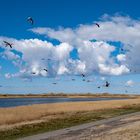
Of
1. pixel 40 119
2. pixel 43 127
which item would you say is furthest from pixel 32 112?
pixel 43 127

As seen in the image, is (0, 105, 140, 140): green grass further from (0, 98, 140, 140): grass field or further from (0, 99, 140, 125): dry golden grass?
(0, 99, 140, 125): dry golden grass

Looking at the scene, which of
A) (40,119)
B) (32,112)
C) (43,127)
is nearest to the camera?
(43,127)

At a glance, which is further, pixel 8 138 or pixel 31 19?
pixel 8 138

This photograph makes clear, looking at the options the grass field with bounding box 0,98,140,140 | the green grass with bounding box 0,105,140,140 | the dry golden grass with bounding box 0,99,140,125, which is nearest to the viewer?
the green grass with bounding box 0,105,140,140

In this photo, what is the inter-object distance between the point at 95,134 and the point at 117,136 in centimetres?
198

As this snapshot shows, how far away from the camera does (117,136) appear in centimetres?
2509

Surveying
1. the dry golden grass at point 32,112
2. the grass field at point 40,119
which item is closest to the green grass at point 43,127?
the grass field at point 40,119

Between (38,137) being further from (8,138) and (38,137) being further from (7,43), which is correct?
(7,43)

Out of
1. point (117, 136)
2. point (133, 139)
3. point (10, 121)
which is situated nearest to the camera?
point (133, 139)

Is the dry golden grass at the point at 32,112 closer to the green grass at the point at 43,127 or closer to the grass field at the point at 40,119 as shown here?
the grass field at the point at 40,119

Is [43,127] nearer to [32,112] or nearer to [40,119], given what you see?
[40,119]

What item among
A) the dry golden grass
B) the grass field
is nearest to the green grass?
the grass field

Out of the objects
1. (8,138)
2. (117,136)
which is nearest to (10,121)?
(8,138)

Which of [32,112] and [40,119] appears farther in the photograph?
[32,112]
